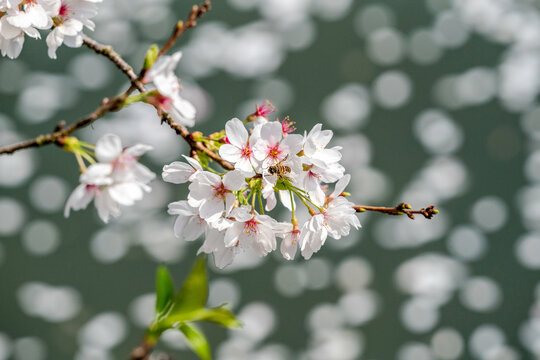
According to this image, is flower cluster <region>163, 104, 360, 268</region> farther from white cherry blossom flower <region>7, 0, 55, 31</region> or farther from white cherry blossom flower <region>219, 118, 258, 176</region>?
white cherry blossom flower <region>7, 0, 55, 31</region>

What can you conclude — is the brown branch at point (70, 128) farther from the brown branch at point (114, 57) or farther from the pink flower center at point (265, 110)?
the pink flower center at point (265, 110)

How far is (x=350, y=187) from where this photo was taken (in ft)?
6.05

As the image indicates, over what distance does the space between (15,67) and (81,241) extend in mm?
643

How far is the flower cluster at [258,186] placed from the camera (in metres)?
0.48

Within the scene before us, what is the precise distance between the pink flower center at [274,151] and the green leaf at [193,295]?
0.45 feet

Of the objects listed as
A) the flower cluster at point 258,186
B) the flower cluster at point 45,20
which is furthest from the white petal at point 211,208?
the flower cluster at point 45,20

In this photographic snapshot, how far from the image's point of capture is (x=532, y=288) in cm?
195

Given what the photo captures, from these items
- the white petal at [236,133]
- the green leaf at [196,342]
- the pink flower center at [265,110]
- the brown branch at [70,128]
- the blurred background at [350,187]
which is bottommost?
the green leaf at [196,342]

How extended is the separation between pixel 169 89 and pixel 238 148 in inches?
4.3

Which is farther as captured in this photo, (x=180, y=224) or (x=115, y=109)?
(x=180, y=224)

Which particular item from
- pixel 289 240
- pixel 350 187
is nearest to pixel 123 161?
pixel 289 240

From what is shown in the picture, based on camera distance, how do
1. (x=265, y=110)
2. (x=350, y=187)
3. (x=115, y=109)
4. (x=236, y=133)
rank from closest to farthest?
(x=115, y=109)
(x=236, y=133)
(x=265, y=110)
(x=350, y=187)

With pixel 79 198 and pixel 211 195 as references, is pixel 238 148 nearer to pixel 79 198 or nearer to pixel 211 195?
pixel 211 195

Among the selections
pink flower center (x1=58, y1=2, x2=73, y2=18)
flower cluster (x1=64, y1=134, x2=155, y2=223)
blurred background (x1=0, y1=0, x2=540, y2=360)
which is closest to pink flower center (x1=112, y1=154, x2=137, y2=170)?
flower cluster (x1=64, y1=134, x2=155, y2=223)
